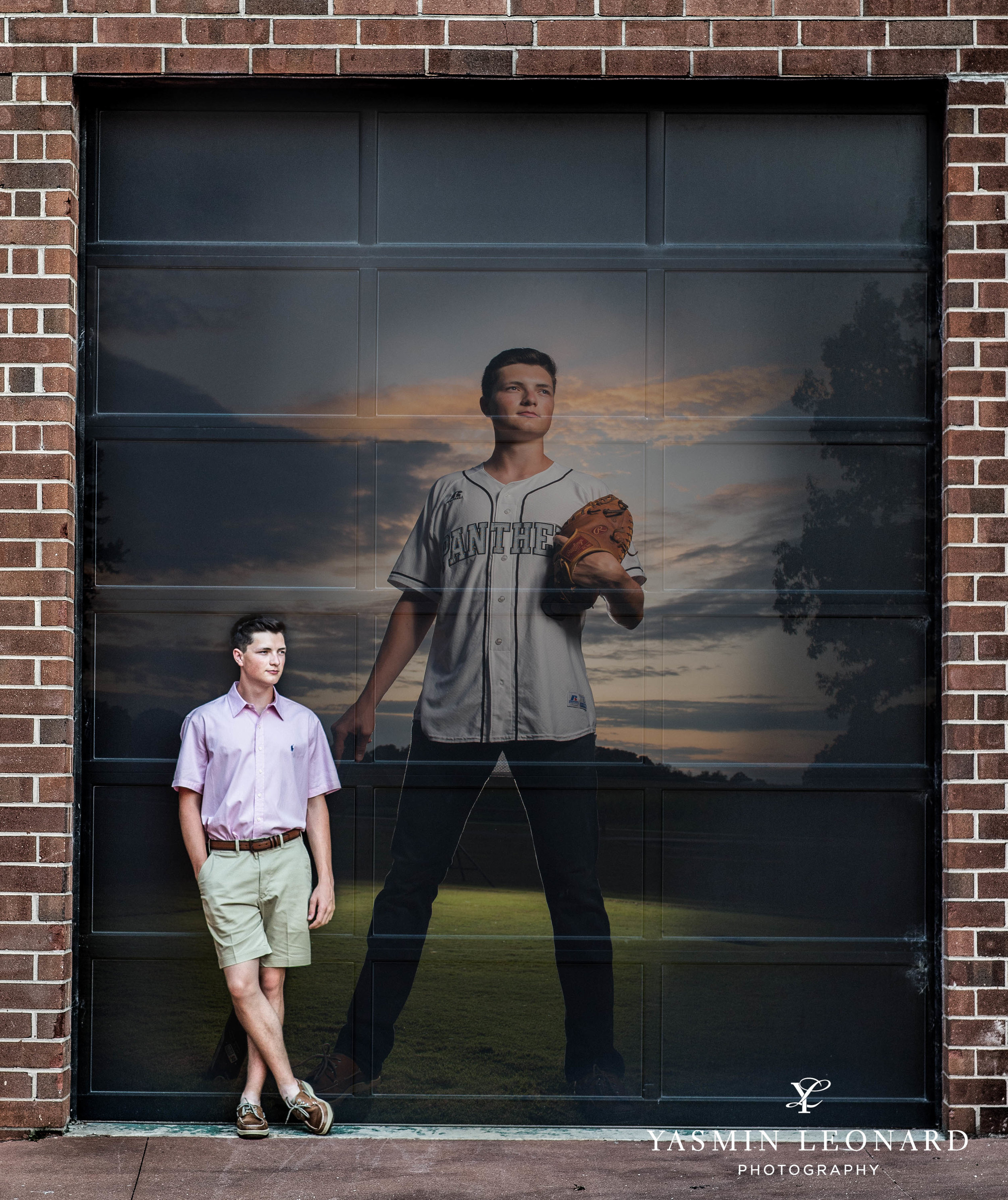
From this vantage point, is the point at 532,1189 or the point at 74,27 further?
the point at 74,27

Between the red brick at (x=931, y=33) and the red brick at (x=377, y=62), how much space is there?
1922mm

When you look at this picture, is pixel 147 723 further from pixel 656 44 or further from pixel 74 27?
pixel 656 44

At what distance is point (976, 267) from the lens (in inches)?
173

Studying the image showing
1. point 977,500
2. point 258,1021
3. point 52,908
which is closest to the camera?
point 258,1021

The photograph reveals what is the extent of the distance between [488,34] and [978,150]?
2.03 m

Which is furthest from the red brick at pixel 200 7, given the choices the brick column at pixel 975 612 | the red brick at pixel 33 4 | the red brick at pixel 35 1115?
the red brick at pixel 35 1115

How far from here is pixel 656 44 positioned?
4406 mm

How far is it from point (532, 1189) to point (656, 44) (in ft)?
14.4

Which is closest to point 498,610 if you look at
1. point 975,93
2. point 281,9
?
point 281,9

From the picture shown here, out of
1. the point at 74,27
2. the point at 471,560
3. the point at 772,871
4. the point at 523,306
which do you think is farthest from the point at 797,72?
the point at 772,871

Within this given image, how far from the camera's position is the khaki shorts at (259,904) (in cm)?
414

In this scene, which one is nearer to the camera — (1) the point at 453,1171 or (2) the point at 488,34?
(1) the point at 453,1171

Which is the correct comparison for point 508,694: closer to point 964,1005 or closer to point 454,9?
point 964,1005

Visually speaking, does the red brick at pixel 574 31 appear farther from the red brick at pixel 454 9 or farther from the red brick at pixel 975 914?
the red brick at pixel 975 914
